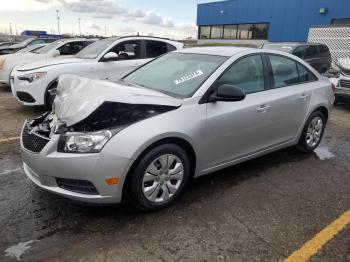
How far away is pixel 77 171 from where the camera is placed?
287 centimetres

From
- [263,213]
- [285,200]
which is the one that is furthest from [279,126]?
[263,213]

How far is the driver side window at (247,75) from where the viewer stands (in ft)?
12.6

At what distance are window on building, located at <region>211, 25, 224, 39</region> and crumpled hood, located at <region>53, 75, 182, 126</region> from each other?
1567 inches

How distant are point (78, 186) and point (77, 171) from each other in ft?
0.57

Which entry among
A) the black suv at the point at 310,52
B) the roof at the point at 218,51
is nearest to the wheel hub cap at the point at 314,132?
the roof at the point at 218,51

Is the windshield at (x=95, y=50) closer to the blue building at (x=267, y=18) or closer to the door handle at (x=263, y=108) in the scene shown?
the door handle at (x=263, y=108)

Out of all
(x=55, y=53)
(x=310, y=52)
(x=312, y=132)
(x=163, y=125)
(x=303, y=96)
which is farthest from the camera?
(x=310, y=52)

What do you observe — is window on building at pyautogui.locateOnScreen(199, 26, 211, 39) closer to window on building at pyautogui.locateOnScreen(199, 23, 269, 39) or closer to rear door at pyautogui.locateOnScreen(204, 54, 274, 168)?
window on building at pyautogui.locateOnScreen(199, 23, 269, 39)

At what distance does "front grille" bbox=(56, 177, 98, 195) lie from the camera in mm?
2939

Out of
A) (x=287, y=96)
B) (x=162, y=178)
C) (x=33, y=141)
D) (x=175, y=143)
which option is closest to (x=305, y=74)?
(x=287, y=96)

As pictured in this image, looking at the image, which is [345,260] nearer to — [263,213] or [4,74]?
Result: [263,213]

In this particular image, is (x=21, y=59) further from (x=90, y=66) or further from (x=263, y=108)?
(x=263, y=108)

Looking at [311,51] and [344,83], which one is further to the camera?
[311,51]

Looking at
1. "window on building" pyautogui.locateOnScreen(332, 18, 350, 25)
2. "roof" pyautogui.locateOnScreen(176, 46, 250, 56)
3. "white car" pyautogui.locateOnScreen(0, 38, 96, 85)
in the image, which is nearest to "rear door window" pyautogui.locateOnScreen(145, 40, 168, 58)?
"white car" pyautogui.locateOnScreen(0, 38, 96, 85)
